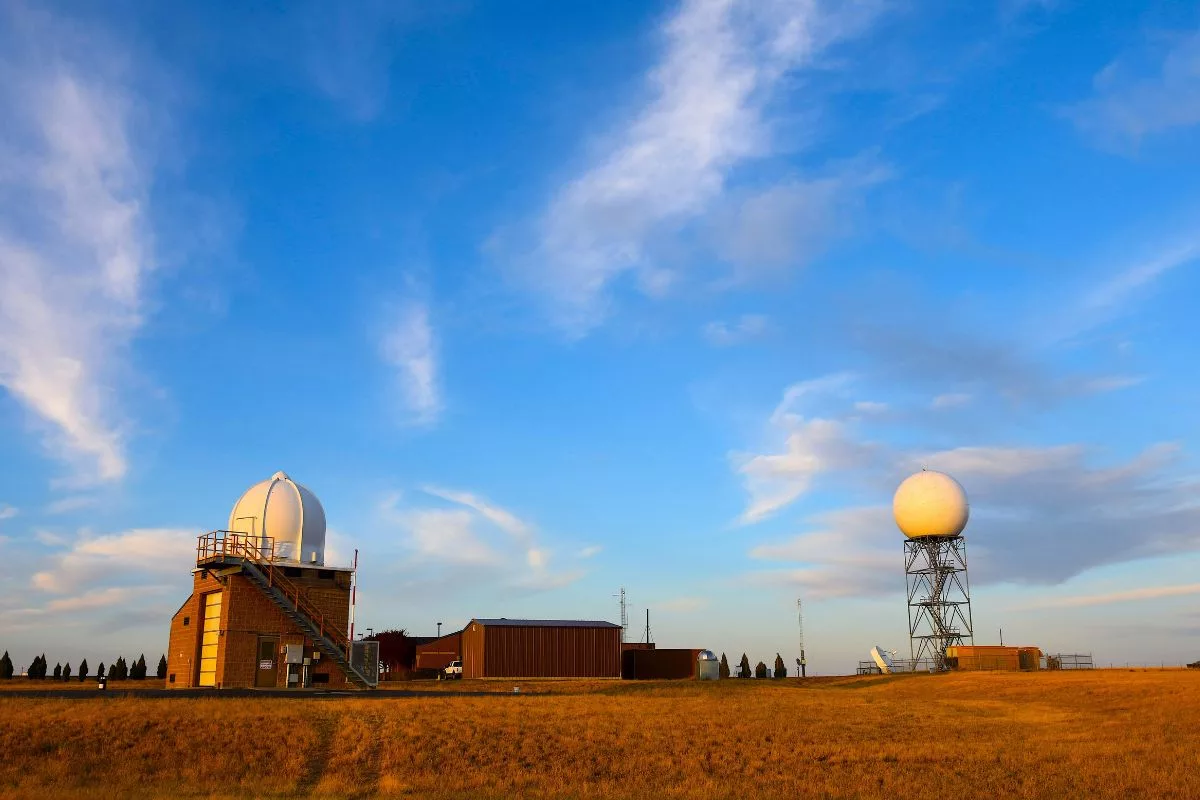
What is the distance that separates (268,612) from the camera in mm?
45625

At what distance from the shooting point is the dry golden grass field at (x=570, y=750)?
20.7 meters

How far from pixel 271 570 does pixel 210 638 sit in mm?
5134

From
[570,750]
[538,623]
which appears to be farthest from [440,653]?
[570,750]

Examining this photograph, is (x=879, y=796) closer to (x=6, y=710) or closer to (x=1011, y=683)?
(x=6, y=710)

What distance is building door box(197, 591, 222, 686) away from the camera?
150 ft

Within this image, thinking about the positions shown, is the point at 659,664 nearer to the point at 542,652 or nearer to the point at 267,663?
the point at 542,652

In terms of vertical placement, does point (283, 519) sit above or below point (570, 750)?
above

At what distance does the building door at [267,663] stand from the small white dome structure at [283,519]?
4541mm

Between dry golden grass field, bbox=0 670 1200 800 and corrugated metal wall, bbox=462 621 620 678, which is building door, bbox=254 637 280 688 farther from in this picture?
corrugated metal wall, bbox=462 621 620 678

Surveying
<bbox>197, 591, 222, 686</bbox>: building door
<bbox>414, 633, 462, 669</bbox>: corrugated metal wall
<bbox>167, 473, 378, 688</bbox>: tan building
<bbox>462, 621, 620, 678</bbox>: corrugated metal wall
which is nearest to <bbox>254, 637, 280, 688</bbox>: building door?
<bbox>167, 473, 378, 688</bbox>: tan building

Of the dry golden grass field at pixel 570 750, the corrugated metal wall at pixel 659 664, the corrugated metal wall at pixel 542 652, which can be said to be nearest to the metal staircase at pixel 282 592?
the dry golden grass field at pixel 570 750

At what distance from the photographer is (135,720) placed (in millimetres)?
25109

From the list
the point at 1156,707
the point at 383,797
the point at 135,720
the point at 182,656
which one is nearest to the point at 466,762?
the point at 383,797

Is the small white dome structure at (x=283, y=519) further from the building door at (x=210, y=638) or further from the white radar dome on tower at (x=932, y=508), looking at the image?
the white radar dome on tower at (x=932, y=508)
